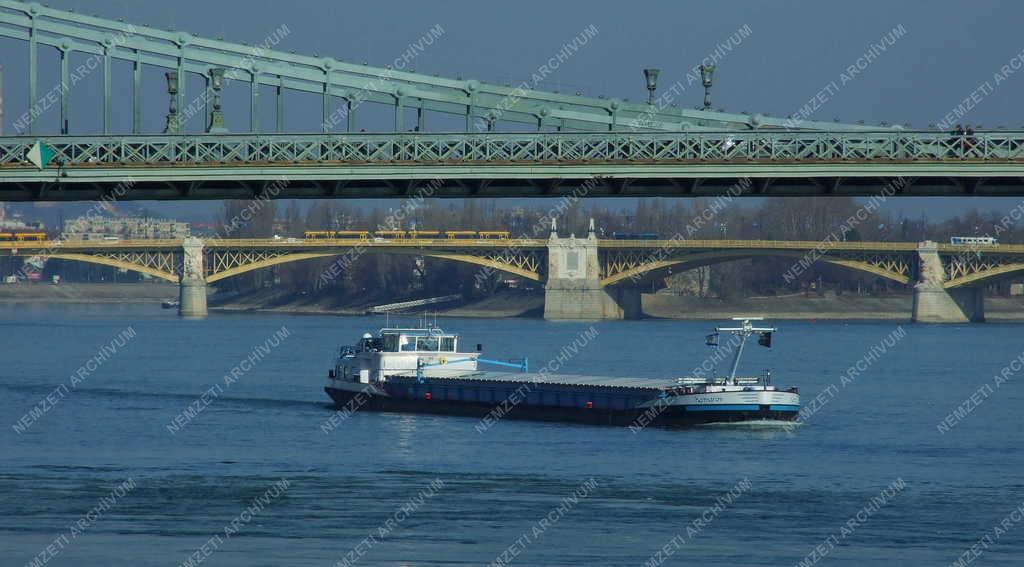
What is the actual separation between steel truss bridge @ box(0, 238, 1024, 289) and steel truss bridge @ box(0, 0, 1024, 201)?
8703cm

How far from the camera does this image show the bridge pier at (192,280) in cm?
15075

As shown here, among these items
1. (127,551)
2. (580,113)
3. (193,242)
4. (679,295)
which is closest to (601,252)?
→ (679,295)

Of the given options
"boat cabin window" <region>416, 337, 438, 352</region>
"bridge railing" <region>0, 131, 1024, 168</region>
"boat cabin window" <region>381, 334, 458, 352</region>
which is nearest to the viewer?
"bridge railing" <region>0, 131, 1024, 168</region>

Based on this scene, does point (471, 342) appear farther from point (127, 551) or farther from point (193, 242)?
point (127, 551)

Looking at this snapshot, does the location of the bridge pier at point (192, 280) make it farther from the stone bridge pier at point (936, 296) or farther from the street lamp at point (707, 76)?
the street lamp at point (707, 76)

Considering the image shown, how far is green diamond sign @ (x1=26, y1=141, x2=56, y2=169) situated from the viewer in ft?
141

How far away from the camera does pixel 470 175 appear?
4366cm

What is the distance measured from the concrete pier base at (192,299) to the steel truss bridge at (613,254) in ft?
20.9

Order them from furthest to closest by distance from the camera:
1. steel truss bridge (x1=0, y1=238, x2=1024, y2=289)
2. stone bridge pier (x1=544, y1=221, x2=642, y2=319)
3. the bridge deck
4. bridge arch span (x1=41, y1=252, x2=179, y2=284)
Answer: stone bridge pier (x1=544, y1=221, x2=642, y2=319)
bridge arch span (x1=41, y1=252, x2=179, y2=284)
steel truss bridge (x1=0, y1=238, x2=1024, y2=289)
the bridge deck

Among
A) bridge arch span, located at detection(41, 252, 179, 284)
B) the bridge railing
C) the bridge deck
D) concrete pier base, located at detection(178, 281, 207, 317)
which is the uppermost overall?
the bridge railing

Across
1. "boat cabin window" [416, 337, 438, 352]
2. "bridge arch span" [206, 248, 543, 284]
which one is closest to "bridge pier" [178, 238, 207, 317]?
"bridge arch span" [206, 248, 543, 284]

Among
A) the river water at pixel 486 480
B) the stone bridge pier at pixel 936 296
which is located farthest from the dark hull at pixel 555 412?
the stone bridge pier at pixel 936 296

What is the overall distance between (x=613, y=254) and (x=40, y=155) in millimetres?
109818

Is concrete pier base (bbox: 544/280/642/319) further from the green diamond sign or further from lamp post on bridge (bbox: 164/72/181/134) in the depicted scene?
the green diamond sign
